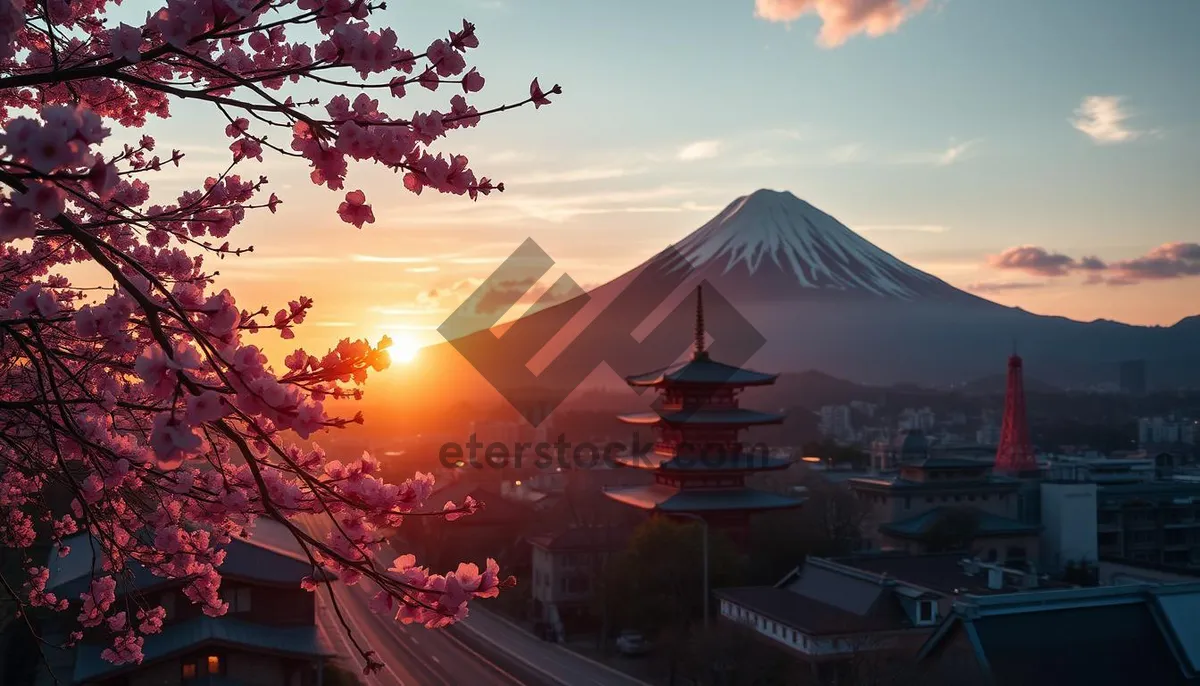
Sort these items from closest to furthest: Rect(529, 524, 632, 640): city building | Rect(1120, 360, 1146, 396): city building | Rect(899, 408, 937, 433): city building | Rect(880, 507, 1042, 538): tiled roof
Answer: Rect(529, 524, 632, 640): city building → Rect(880, 507, 1042, 538): tiled roof → Rect(899, 408, 937, 433): city building → Rect(1120, 360, 1146, 396): city building

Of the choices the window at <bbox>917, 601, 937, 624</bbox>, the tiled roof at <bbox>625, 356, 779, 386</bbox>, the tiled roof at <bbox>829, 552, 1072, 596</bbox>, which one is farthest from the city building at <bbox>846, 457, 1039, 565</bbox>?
the window at <bbox>917, 601, 937, 624</bbox>

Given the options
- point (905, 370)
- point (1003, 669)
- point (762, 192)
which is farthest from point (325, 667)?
point (905, 370)

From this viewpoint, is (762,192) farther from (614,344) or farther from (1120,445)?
(1120,445)

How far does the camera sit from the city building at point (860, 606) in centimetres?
1425

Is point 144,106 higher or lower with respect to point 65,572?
higher

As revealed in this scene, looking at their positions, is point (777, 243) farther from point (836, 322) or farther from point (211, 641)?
point (211, 641)

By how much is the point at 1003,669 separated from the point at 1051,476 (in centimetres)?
2462

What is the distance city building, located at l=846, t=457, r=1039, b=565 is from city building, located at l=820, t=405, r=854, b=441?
50468 mm

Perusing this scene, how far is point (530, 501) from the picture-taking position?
3158 cm

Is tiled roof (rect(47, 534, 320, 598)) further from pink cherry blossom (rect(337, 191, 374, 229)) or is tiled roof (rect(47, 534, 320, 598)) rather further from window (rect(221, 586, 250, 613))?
pink cherry blossom (rect(337, 191, 374, 229))

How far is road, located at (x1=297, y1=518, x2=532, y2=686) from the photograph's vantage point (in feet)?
54.2

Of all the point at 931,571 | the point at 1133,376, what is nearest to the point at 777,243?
the point at 1133,376

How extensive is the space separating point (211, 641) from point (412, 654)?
7.87m

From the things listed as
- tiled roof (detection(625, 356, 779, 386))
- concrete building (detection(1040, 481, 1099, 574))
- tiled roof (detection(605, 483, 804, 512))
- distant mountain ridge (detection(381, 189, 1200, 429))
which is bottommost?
concrete building (detection(1040, 481, 1099, 574))
